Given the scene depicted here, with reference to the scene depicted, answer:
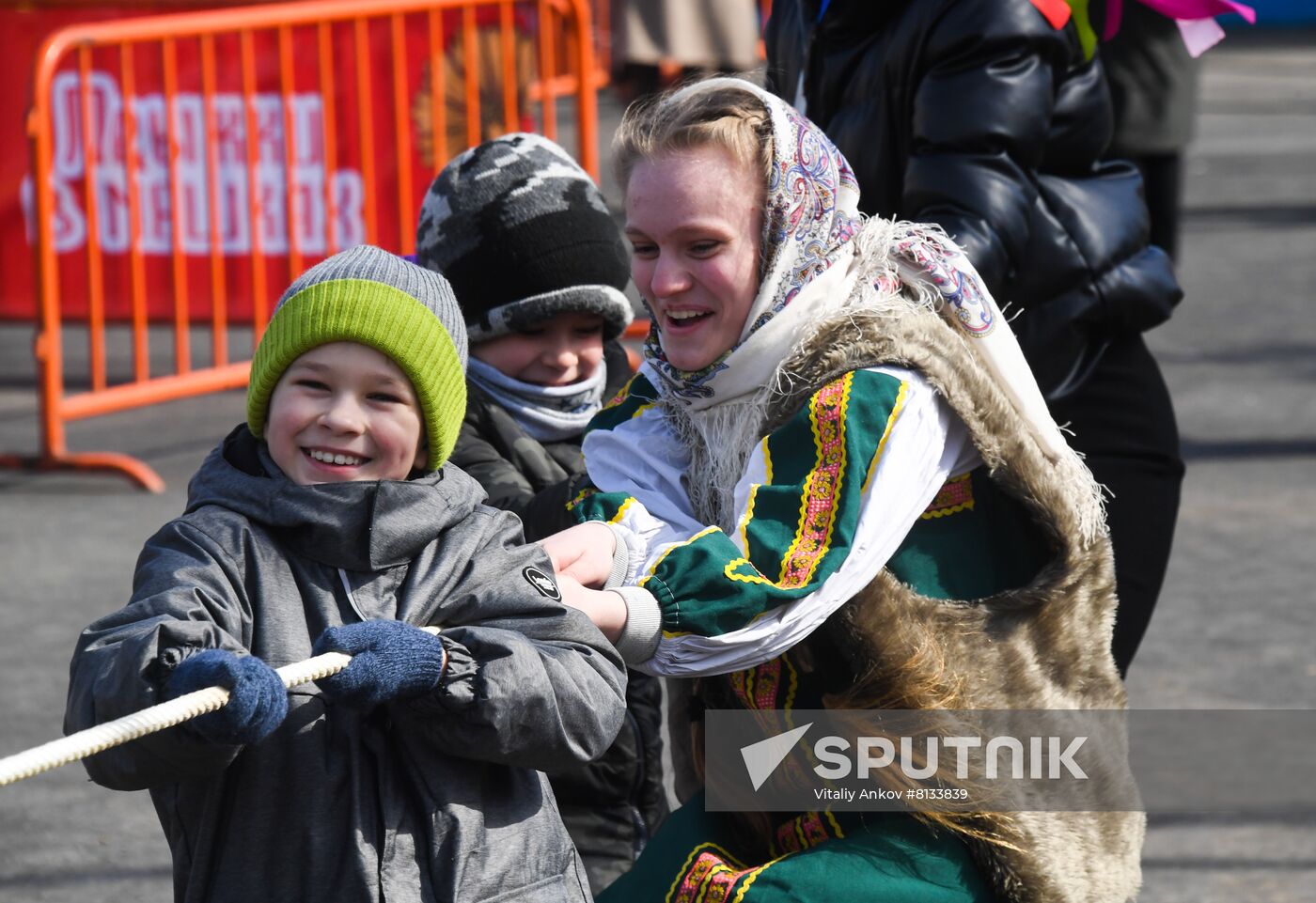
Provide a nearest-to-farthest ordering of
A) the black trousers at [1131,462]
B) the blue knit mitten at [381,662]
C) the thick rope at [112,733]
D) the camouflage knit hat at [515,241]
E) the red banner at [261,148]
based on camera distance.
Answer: the thick rope at [112,733] < the blue knit mitten at [381,662] < the camouflage knit hat at [515,241] < the black trousers at [1131,462] < the red banner at [261,148]

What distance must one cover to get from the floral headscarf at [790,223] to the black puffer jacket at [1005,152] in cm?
58

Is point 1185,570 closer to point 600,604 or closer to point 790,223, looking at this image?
point 790,223

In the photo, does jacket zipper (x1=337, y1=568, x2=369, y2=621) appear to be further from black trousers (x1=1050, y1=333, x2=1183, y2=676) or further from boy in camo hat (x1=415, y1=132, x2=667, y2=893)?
black trousers (x1=1050, y1=333, x2=1183, y2=676)

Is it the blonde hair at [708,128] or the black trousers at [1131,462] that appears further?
the black trousers at [1131,462]

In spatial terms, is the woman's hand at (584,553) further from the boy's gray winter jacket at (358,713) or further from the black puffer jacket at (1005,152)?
the black puffer jacket at (1005,152)

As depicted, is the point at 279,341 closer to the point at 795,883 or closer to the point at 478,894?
the point at 478,894

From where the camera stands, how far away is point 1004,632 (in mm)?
2645

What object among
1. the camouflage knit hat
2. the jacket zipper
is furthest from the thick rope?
the camouflage knit hat

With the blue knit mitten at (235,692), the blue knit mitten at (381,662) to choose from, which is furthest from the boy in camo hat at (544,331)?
the blue knit mitten at (235,692)

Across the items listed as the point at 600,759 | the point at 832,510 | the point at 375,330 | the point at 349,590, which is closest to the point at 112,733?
the point at 349,590

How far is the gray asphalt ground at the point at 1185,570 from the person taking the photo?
4117 mm

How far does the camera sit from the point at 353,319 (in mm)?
2268

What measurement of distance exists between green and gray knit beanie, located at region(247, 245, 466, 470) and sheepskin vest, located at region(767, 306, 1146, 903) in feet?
1.55

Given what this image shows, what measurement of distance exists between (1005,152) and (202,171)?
19.0 feet
